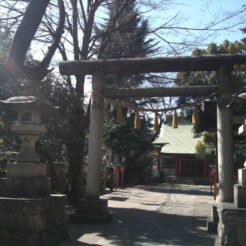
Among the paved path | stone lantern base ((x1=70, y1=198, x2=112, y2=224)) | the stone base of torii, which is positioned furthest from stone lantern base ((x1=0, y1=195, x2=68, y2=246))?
the stone base of torii

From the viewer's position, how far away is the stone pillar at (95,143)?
28.8 feet

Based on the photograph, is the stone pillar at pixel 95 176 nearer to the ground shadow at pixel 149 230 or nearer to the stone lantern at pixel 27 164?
the ground shadow at pixel 149 230

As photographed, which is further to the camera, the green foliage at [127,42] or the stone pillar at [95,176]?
the green foliage at [127,42]

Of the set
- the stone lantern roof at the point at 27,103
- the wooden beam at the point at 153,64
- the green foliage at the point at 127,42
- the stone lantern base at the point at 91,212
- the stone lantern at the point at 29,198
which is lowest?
→ the stone lantern base at the point at 91,212

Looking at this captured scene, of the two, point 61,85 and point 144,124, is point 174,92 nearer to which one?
point 61,85

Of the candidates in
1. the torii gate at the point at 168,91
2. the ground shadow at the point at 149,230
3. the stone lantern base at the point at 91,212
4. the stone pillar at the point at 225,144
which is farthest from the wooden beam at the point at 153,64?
the ground shadow at the point at 149,230

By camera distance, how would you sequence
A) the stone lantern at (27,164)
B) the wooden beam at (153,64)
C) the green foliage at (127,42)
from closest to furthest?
the stone lantern at (27,164) → the wooden beam at (153,64) → the green foliage at (127,42)

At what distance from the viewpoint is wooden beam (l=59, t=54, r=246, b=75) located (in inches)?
319

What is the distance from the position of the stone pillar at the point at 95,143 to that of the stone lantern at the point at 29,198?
199cm

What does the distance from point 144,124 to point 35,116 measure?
782 inches

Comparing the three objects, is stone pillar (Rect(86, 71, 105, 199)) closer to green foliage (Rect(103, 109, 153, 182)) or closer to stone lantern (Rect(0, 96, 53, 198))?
stone lantern (Rect(0, 96, 53, 198))

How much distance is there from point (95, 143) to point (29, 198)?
3136 millimetres

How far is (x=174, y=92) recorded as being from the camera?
28.4 ft

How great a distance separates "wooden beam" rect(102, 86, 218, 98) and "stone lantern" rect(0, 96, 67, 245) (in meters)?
2.65
